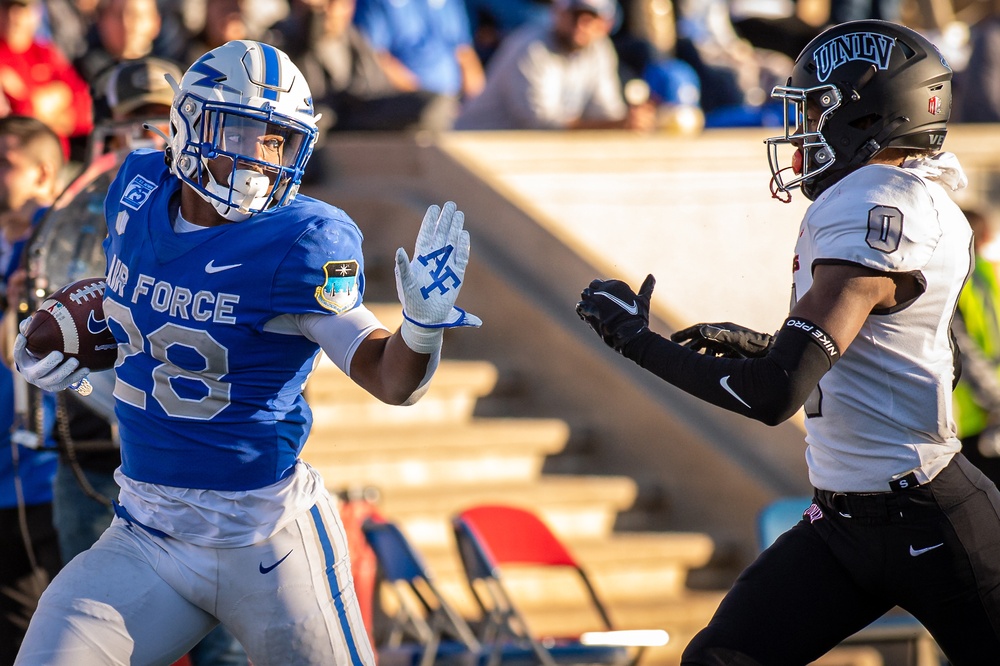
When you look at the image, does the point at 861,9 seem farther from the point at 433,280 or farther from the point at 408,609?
the point at 433,280

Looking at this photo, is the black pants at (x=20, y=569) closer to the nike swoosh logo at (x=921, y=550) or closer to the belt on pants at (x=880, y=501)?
the belt on pants at (x=880, y=501)

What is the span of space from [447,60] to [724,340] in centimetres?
651

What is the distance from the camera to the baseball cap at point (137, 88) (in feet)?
14.8

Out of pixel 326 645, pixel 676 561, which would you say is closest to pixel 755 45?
pixel 676 561

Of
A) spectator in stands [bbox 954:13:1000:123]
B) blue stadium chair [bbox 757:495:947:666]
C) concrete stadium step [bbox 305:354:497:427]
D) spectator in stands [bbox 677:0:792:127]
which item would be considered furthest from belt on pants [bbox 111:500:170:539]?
spectator in stands [bbox 954:13:1000:123]

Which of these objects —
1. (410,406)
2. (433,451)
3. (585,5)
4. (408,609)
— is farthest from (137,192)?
(585,5)

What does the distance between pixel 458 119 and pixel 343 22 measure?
3.15 feet

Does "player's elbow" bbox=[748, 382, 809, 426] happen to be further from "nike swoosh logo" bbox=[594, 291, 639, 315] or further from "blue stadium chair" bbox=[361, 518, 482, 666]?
"blue stadium chair" bbox=[361, 518, 482, 666]

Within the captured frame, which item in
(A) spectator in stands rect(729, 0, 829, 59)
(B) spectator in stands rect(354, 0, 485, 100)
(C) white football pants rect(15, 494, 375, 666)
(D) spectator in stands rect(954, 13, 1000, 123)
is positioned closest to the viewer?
(C) white football pants rect(15, 494, 375, 666)

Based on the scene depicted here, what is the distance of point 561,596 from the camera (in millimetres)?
6578

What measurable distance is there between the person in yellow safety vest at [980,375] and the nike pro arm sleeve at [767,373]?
358 centimetres

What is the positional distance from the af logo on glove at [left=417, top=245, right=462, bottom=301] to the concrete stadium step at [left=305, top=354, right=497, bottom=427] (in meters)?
3.90

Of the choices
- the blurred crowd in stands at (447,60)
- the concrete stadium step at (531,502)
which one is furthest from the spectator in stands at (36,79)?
the concrete stadium step at (531,502)

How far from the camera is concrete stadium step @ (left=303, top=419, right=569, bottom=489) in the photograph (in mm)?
6645
